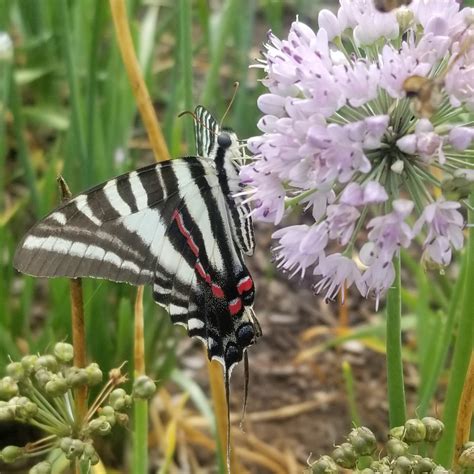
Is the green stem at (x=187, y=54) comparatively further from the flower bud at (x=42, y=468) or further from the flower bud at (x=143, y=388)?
the flower bud at (x=42, y=468)

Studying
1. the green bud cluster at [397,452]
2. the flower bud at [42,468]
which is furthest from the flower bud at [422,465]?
the flower bud at [42,468]

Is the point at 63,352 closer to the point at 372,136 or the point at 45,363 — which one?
the point at 45,363

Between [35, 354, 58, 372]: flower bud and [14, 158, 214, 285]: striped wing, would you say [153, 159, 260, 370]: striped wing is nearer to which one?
[14, 158, 214, 285]: striped wing

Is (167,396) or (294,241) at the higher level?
(294,241)

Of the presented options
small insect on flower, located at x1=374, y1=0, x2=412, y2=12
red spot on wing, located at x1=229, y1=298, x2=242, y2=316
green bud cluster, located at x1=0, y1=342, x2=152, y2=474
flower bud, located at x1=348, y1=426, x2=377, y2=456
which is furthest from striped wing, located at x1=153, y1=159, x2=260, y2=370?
small insect on flower, located at x1=374, y1=0, x2=412, y2=12

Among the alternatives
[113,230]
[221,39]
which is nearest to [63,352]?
[113,230]

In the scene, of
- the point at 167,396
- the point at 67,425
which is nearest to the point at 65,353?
the point at 67,425

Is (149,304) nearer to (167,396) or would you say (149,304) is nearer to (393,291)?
(167,396)
